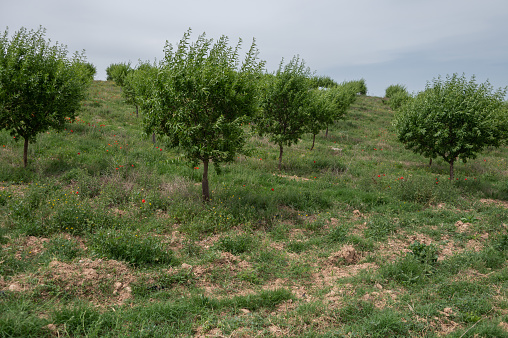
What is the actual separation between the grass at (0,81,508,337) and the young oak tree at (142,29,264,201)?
1595mm

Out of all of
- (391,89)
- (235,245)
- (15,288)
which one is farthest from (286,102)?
(391,89)

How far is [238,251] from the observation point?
6.12 m

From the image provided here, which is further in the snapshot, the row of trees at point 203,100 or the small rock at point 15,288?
the row of trees at point 203,100

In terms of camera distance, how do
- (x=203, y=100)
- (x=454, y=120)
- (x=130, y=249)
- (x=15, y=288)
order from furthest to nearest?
(x=454, y=120)
(x=203, y=100)
(x=130, y=249)
(x=15, y=288)

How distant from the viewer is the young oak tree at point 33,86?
8.90 meters

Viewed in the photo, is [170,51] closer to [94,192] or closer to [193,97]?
[193,97]

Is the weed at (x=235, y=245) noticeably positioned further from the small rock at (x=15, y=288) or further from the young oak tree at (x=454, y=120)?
the young oak tree at (x=454, y=120)

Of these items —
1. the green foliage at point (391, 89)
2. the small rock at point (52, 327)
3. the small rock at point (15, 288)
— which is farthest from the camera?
the green foliage at point (391, 89)

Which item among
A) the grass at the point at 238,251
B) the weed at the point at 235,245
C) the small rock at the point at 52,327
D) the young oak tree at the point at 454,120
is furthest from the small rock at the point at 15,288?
the young oak tree at the point at 454,120

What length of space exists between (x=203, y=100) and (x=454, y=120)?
995cm

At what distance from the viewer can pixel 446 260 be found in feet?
19.4

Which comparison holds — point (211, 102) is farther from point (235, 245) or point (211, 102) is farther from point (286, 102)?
point (286, 102)

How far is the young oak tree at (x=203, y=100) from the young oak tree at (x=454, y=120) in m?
7.90

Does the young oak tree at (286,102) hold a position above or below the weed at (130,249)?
above
